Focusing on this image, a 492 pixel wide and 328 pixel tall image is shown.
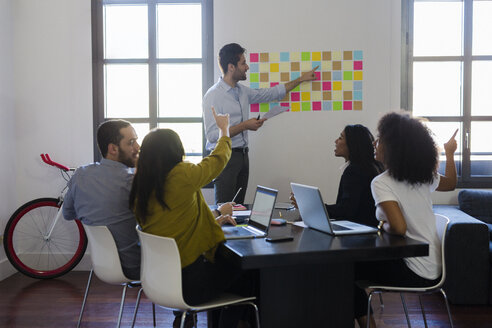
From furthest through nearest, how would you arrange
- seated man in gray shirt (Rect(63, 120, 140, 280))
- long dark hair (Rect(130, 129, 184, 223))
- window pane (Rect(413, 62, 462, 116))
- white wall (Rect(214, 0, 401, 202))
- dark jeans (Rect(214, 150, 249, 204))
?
1. window pane (Rect(413, 62, 462, 116))
2. white wall (Rect(214, 0, 401, 202))
3. dark jeans (Rect(214, 150, 249, 204))
4. seated man in gray shirt (Rect(63, 120, 140, 280))
5. long dark hair (Rect(130, 129, 184, 223))

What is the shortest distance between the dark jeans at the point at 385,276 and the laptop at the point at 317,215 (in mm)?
212

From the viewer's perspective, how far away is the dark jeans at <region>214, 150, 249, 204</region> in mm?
4043

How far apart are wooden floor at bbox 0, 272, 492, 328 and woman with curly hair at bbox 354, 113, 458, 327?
0.99 metres

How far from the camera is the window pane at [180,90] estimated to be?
188 inches

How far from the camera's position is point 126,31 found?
4.80 meters

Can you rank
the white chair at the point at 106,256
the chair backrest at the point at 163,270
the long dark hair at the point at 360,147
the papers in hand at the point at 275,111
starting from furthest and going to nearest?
1. the papers in hand at the point at 275,111
2. the long dark hair at the point at 360,147
3. the white chair at the point at 106,256
4. the chair backrest at the point at 163,270

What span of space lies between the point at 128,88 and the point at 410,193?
3.20 metres

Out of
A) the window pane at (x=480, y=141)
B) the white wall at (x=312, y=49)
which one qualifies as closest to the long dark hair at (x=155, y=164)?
the white wall at (x=312, y=49)

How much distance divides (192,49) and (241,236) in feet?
9.38

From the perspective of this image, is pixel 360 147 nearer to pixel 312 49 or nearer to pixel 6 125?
pixel 312 49

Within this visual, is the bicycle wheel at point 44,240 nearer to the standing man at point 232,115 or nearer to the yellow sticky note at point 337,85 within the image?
the standing man at point 232,115

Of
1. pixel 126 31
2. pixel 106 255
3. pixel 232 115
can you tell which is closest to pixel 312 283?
pixel 106 255

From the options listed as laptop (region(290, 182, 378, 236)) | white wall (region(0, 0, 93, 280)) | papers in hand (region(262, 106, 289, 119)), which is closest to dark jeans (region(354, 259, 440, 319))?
laptop (region(290, 182, 378, 236))

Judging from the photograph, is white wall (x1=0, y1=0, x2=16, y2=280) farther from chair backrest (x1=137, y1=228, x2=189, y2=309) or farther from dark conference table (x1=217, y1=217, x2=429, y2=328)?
dark conference table (x1=217, y1=217, x2=429, y2=328)
